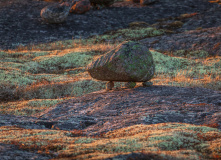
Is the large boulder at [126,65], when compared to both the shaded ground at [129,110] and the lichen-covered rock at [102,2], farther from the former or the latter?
the lichen-covered rock at [102,2]

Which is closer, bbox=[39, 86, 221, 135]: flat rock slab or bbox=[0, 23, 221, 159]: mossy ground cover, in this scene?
bbox=[0, 23, 221, 159]: mossy ground cover

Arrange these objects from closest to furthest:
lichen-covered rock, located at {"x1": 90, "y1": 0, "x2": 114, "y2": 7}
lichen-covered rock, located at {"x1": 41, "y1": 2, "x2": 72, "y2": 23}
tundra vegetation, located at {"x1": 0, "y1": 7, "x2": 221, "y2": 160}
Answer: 1. tundra vegetation, located at {"x1": 0, "y1": 7, "x2": 221, "y2": 160}
2. lichen-covered rock, located at {"x1": 41, "y1": 2, "x2": 72, "y2": 23}
3. lichen-covered rock, located at {"x1": 90, "y1": 0, "x2": 114, "y2": 7}

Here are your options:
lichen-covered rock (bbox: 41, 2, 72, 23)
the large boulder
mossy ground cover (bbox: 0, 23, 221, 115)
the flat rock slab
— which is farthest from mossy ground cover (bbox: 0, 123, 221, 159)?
lichen-covered rock (bbox: 41, 2, 72, 23)

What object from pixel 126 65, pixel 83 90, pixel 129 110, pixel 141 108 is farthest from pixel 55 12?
pixel 141 108

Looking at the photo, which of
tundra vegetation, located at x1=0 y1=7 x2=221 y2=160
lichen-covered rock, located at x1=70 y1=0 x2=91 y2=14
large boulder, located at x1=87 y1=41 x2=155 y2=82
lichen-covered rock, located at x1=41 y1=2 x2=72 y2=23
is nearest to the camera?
tundra vegetation, located at x1=0 y1=7 x2=221 y2=160

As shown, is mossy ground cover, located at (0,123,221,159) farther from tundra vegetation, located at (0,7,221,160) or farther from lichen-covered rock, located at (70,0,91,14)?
lichen-covered rock, located at (70,0,91,14)

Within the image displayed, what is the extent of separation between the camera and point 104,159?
6809 mm

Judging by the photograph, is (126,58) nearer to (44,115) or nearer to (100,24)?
(44,115)

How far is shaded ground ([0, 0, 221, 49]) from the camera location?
45.8 m

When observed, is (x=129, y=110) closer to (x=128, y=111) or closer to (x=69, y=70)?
(x=128, y=111)

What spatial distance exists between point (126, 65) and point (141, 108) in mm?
3678

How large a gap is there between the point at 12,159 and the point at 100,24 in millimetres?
47518

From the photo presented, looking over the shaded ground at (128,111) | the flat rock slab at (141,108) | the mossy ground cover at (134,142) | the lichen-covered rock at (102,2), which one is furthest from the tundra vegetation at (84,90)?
the lichen-covered rock at (102,2)

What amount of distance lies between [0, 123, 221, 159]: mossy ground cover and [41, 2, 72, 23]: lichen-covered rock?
39652 mm
